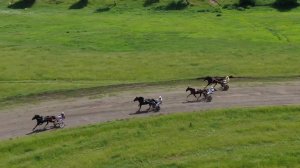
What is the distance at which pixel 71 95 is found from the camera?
158ft

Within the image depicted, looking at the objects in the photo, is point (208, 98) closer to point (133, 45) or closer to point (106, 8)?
point (133, 45)

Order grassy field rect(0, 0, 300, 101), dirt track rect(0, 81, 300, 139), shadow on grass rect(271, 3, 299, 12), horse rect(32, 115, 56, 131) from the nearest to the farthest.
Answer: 1. horse rect(32, 115, 56, 131)
2. dirt track rect(0, 81, 300, 139)
3. grassy field rect(0, 0, 300, 101)
4. shadow on grass rect(271, 3, 299, 12)

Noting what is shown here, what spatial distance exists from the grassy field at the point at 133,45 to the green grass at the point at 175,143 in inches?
451

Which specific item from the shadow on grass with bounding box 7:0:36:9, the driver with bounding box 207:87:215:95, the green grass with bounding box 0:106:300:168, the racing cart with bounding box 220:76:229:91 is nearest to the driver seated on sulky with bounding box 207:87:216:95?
the driver with bounding box 207:87:215:95

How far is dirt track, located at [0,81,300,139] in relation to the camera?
4197 cm

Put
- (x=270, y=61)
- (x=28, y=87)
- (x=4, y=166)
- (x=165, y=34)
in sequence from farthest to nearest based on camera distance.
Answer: (x=165, y=34)
(x=270, y=61)
(x=28, y=87)
(x=4, y=166)

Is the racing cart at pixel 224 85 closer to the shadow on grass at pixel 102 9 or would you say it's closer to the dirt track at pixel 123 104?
the dirt track at pixel 123 104

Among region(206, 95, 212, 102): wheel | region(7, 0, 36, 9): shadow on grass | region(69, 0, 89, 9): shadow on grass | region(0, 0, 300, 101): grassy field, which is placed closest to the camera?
region(206, 95, 212, 102): wheel

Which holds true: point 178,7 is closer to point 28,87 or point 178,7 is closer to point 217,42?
point 217,42

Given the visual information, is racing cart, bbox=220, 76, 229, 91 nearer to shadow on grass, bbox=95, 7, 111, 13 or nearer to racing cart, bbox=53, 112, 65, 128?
racing cart, bbox=53, 112, 65, 128

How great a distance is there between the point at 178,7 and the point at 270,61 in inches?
1475

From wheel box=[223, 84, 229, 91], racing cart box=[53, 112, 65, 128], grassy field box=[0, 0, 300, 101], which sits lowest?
racing cart box=[53, 112, 65, 128]

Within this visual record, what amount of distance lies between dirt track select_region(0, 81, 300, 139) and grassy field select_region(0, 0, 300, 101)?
409cm

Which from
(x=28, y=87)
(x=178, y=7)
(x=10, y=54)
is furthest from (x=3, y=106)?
(x=178, y=7)
